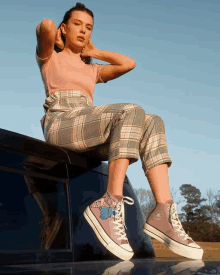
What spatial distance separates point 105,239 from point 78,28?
1.59 meters

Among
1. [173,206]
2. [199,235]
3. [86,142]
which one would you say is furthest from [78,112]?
[199,235]

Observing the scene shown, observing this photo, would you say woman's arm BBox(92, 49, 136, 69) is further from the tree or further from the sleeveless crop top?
the tree

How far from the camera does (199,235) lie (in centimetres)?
1814

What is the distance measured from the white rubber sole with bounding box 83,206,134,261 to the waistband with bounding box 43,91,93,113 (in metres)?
0.79

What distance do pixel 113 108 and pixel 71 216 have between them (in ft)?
2.20

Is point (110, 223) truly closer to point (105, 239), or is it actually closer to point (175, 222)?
point (105, 239)

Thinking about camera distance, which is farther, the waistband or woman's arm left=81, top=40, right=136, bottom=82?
woman's arm left=81, top=40, right=136, bottom=82

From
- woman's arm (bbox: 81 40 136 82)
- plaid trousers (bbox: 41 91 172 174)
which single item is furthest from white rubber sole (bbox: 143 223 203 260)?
woman's arm (bbox: 81 40 136 82)

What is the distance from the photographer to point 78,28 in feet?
8.17

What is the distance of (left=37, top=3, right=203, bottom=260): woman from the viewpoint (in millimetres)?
1698

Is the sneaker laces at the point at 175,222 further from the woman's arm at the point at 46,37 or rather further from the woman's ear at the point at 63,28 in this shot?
the woman's ear at the point at 63,28

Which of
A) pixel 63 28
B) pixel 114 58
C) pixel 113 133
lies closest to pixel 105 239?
pixel 113 133

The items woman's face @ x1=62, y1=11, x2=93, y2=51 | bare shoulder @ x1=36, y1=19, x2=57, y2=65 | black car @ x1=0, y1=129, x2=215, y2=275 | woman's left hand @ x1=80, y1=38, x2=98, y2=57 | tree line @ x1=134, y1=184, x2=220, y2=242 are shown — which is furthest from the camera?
tree line @ x1=134, y1=184, x2=220, y2=242

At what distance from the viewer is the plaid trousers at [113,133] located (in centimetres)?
181
